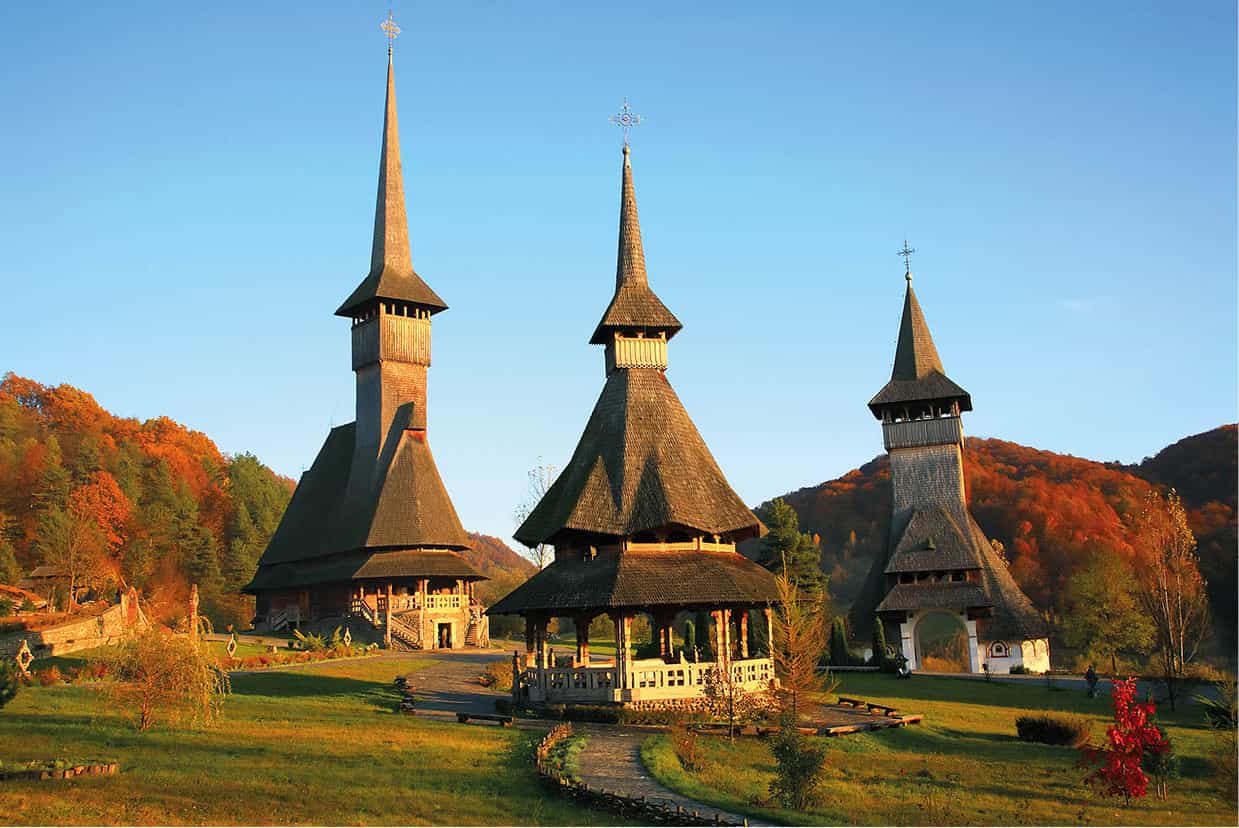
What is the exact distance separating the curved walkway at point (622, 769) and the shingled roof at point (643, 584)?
3568mm

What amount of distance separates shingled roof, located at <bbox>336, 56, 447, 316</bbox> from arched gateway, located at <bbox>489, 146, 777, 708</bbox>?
27.0m

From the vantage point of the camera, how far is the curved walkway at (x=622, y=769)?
754 inches

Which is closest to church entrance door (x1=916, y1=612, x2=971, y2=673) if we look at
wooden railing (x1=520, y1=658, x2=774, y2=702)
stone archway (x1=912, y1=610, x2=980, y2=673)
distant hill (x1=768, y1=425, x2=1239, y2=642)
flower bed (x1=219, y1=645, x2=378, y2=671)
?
stone archway (x1=912, y1=610, x2=980, y2=673)

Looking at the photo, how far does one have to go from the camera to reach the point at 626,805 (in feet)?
59.9

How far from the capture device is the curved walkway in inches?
754

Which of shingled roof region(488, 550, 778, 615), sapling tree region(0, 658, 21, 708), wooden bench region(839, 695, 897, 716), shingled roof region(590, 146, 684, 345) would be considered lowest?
wooden bench region(839, 695, 897, 716)

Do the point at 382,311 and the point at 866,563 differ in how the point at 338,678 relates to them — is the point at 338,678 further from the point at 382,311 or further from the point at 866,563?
the point at 866,563

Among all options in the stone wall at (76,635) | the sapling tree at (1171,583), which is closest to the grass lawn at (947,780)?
the sapling tree at (1171,583)

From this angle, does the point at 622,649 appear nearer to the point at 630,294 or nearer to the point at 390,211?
the point at 630,294

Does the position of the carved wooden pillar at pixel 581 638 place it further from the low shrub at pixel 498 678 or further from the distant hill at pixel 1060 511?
the distant hill at pixel 1060 511

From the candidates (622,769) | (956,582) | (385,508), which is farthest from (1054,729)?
(385,508)

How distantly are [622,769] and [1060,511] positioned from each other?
238ft

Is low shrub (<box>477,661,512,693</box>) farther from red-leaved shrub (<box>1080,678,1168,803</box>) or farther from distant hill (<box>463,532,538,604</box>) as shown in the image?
distant hill (<box>463,532,538,604</box>)

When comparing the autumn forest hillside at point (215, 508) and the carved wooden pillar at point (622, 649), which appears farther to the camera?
the autumn forest hillside at point (215, 508)
